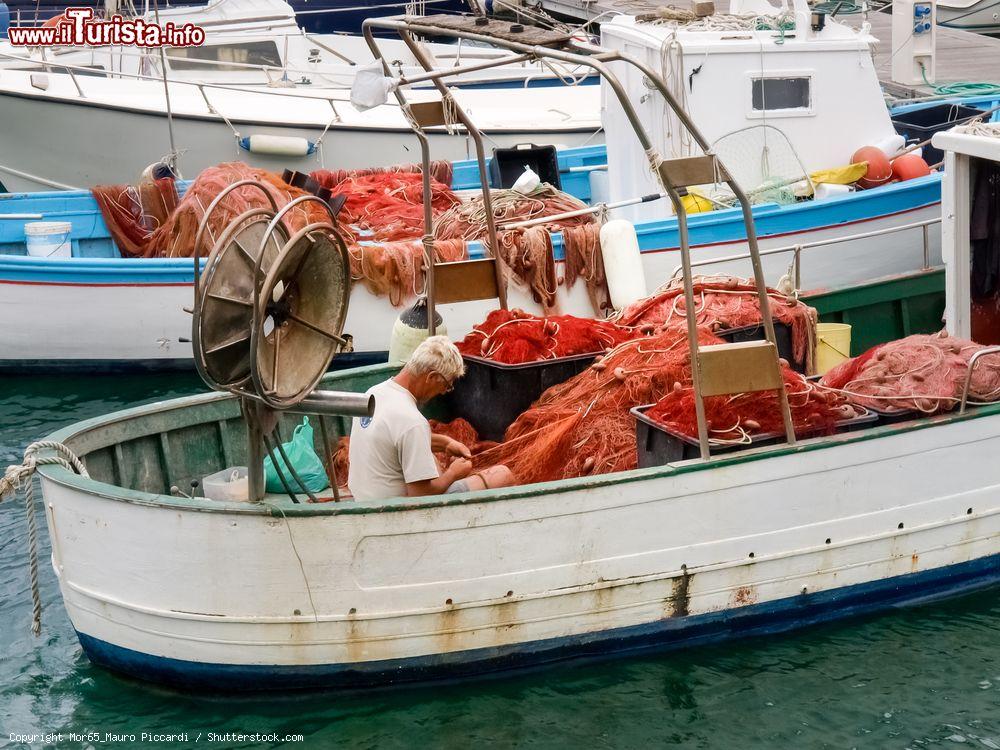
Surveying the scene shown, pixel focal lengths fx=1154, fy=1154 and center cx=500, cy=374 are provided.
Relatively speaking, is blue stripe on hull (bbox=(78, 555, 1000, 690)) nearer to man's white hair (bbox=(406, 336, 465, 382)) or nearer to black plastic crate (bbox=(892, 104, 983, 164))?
man's white hair (bbox=(406, 336, 465, 382))

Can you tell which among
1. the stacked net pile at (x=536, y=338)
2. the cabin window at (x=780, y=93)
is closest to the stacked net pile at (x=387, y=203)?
the cabin window at (x=780, y=93)

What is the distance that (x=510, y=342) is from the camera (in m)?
6.70

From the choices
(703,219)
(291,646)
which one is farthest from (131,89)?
(291,646)

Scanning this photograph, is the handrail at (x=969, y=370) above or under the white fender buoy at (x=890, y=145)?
under


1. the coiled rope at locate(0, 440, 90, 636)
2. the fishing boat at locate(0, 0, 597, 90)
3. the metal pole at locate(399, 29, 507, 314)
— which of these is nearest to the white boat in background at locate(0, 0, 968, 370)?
the metal pole at locate(399, 29, 507, 314)

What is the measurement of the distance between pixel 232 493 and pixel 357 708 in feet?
4.35

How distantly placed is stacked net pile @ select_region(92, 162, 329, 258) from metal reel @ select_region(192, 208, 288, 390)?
17.9 ft

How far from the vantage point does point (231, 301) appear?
A: 4.69 meters

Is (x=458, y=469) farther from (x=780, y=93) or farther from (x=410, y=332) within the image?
(x=780, y=93)

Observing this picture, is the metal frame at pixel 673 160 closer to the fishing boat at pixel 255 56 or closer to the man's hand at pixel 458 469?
the man's hand at pixel 458 469

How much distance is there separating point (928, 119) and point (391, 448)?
932 centimetres

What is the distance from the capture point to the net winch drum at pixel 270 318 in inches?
180

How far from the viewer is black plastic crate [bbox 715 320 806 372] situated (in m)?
6.86

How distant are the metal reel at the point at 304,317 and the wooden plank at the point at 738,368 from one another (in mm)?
1631
